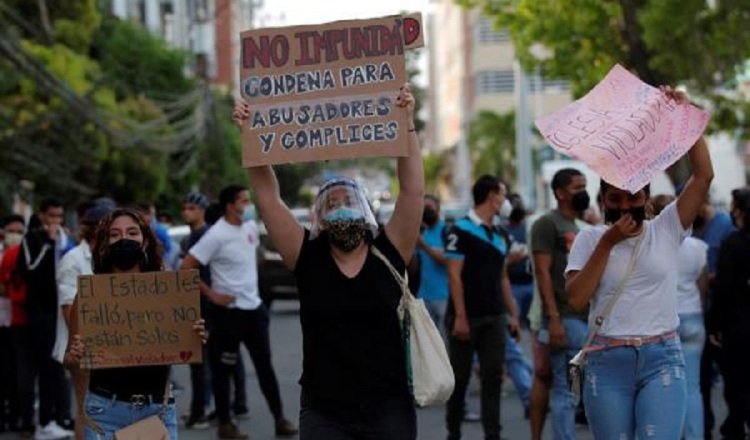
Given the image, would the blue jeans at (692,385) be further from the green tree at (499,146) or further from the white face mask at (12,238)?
the green tree at (499,146)

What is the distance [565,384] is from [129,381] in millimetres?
3706

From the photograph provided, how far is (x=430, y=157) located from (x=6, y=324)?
107 meters

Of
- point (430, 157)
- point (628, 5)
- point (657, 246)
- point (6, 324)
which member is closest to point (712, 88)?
point (628, 5)

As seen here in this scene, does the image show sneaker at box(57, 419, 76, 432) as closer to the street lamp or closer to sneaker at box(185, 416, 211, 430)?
sneaker at box(185, 416, 211, 430)

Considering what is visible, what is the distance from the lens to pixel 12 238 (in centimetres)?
1357

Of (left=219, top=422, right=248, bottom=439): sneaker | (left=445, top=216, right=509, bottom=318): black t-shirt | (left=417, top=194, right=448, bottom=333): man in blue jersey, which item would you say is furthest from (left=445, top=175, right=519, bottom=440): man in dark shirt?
(left=417, top=194, right=448, bottom=333): man in blue jersey

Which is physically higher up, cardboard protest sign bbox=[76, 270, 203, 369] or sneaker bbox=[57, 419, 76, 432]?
cardboard protest sign bbox=[76, 270, 203, 369]

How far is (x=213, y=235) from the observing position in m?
12.2

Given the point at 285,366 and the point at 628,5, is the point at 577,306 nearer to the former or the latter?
the point at 285,366

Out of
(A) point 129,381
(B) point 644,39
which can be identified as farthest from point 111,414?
(B) point 644,39

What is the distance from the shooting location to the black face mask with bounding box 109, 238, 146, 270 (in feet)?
24.1

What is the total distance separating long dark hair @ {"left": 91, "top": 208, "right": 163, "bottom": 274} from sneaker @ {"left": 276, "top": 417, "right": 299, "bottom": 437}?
509cm

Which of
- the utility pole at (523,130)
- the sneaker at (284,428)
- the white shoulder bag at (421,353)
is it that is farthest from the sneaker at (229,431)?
the utility pole at (523,130)

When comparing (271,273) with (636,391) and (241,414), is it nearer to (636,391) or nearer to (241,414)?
(241,414)
